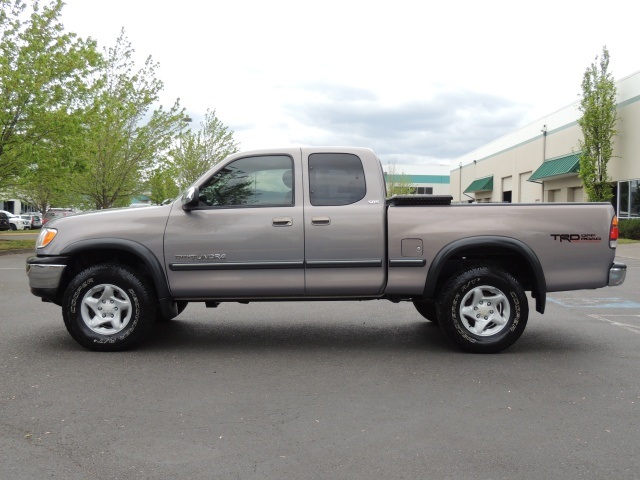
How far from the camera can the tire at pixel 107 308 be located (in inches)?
244

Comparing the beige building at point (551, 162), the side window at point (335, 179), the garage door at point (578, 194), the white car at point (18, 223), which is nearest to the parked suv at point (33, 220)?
the white car at point (18, 223)

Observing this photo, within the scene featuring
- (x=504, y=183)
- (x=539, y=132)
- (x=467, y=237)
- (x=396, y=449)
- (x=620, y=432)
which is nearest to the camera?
(x=396, y=449)

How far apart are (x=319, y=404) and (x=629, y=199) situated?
27722 millimetres

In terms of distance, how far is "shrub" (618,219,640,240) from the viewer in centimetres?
2627

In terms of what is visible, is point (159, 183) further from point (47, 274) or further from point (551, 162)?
point (47, 274)

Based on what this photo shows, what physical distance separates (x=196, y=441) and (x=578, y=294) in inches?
353

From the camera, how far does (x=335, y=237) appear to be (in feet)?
20.2

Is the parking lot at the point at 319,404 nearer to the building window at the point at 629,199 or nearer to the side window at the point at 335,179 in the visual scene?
the side window at the point at 335,179

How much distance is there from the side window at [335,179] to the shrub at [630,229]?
77.3 feet

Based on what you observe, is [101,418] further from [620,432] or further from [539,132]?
[539,132]

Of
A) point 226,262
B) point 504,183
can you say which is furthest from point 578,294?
point 504,183

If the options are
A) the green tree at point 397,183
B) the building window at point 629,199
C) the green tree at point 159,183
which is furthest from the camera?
the green tree at point 397,183

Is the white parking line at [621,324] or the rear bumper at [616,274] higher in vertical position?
the rear bumper at [616,274]

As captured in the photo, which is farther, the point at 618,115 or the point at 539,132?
the point at 539,132
